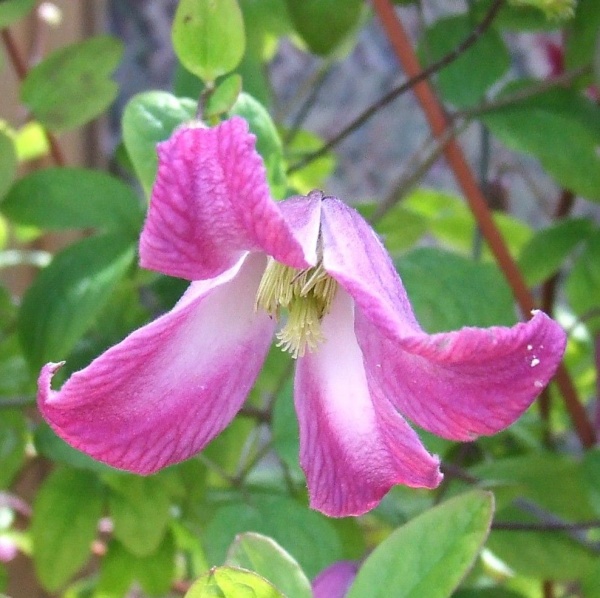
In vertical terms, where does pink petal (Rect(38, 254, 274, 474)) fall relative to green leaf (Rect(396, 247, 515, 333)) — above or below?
above

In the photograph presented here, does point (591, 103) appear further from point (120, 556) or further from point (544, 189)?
point (544, 189)

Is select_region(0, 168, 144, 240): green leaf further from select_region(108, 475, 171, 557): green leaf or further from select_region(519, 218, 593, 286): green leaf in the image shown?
select_region(519, 218, 593, 286): green leaf

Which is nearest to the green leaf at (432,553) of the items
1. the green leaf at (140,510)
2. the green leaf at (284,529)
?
the green leaf at (284,529)

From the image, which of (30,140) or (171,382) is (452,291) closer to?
(171,382)

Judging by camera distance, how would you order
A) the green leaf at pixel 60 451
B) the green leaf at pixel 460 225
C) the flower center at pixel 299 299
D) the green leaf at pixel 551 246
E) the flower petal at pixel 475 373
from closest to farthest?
the flower petal at pixel 475 373 < the flower center at pixel 299 299 < the green leaf at pixel 60 451 < the green leaf at pixel 551 246 < the green leaf at pixel 460 225

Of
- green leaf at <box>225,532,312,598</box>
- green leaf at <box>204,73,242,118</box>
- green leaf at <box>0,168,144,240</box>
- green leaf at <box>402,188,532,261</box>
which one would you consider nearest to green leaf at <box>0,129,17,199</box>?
green leaf at <box>0,168,144,240</box>

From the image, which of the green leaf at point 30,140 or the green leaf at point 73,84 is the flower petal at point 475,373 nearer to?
the green leaf at point 73,84

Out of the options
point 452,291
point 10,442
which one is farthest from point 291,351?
point 10,442
